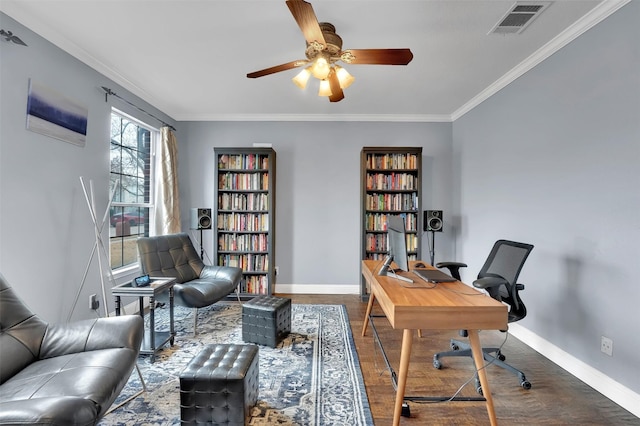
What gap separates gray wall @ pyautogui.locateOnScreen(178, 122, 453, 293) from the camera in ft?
13.7

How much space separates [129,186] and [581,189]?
442cm

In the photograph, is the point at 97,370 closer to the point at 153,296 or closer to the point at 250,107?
the point at 153,296

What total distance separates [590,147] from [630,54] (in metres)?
0.59

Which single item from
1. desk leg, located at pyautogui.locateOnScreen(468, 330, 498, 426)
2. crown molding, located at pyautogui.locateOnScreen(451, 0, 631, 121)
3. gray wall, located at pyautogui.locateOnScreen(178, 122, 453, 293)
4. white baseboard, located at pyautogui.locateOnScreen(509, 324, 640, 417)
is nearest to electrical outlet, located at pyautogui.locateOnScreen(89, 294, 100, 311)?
gray wall, located at pyautogui.locateOnScreen(178, 122, 453, 293)

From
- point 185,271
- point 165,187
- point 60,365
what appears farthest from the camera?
point 165,187

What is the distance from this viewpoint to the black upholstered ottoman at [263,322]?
251cm

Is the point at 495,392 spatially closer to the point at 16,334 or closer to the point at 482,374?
the point at 482,374

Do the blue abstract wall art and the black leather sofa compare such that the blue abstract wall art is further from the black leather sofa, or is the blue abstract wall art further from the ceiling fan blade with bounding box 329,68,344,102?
the ceiling fan blade with bounding box 329,68,344,102

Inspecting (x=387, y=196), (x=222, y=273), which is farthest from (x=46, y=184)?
(x=387, y=196)

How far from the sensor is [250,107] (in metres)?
3.85

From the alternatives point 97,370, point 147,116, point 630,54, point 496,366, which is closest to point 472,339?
point 496,366

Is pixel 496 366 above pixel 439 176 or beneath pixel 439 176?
beneath

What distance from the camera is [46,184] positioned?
7.43 feet

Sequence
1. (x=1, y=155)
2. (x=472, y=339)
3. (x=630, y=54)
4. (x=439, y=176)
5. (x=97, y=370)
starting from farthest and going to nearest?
1. (x=439, y=176)
2. (x=1, y=155)
3. (x=630, y=54)
4. (x=472, y=339)
5. (x=97, y=370)
